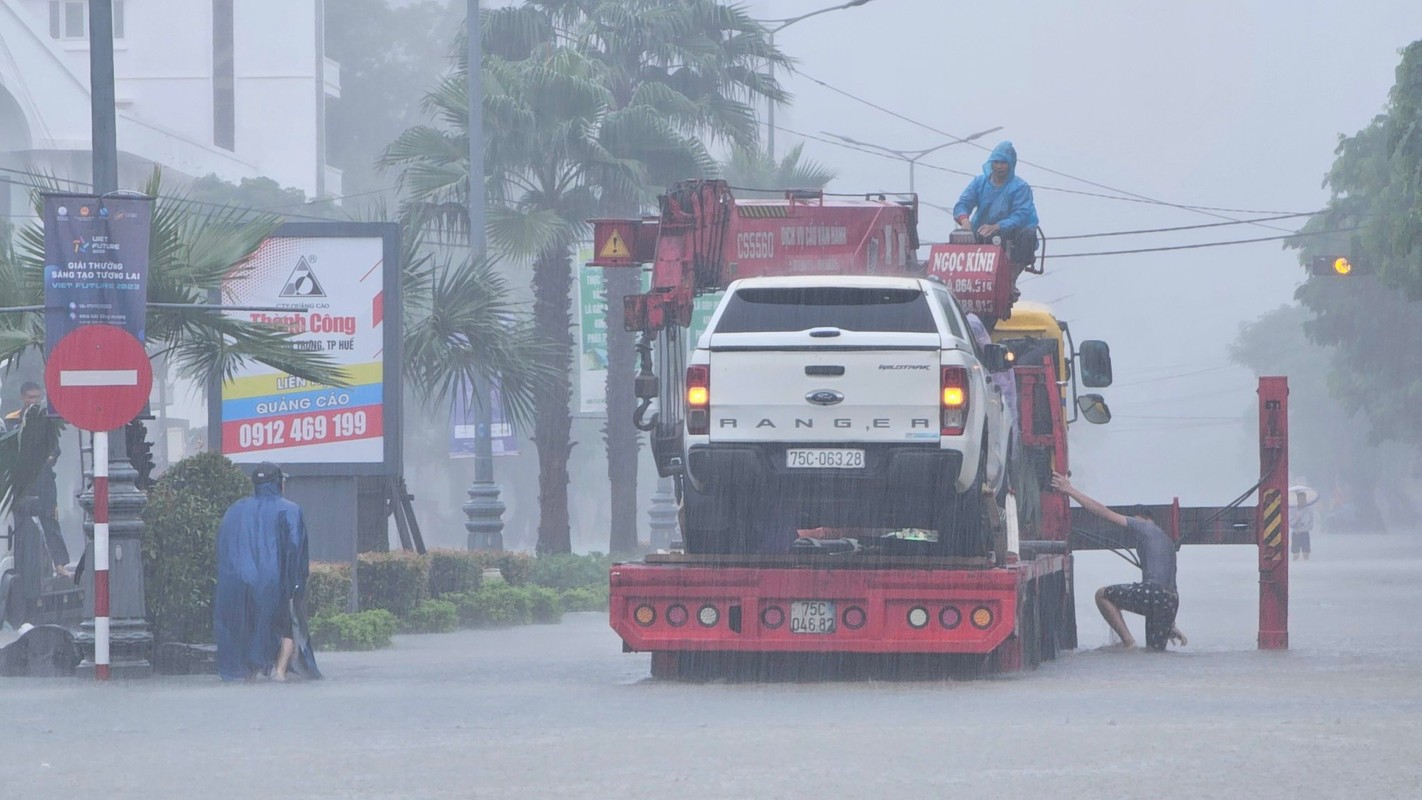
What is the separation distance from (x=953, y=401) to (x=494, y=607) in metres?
13.1

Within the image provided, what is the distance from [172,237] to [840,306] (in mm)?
A: 5435

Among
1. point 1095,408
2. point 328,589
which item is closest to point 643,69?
point 328,589

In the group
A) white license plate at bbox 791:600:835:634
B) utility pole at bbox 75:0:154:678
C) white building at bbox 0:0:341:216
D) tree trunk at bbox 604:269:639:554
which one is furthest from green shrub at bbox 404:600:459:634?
white building at bbox 0:0:341:216

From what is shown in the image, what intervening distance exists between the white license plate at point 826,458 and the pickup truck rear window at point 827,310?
2.76 ft

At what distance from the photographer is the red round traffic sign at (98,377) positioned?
1552cm

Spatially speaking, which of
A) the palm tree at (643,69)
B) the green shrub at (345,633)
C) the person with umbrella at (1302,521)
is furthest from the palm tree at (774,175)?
the green shrub at (345,633)

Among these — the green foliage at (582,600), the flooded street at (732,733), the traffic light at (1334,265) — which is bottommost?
the green foliage at (582,600)

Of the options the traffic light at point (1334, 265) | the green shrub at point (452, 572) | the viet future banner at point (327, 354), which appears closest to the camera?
the viet future banner at point (327, 354)

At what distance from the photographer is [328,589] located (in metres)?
21.3

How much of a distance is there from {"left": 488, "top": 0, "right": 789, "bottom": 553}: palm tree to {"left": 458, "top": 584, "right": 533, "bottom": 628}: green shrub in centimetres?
840

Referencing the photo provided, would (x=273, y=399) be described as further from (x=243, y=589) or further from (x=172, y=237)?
(x=243, y=589)

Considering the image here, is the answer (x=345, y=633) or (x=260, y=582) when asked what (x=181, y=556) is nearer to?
(x=260, y=582)

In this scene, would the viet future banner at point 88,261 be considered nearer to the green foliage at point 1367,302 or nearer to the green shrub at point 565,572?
the green shrub at point 565,572

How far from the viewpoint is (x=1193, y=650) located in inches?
765
